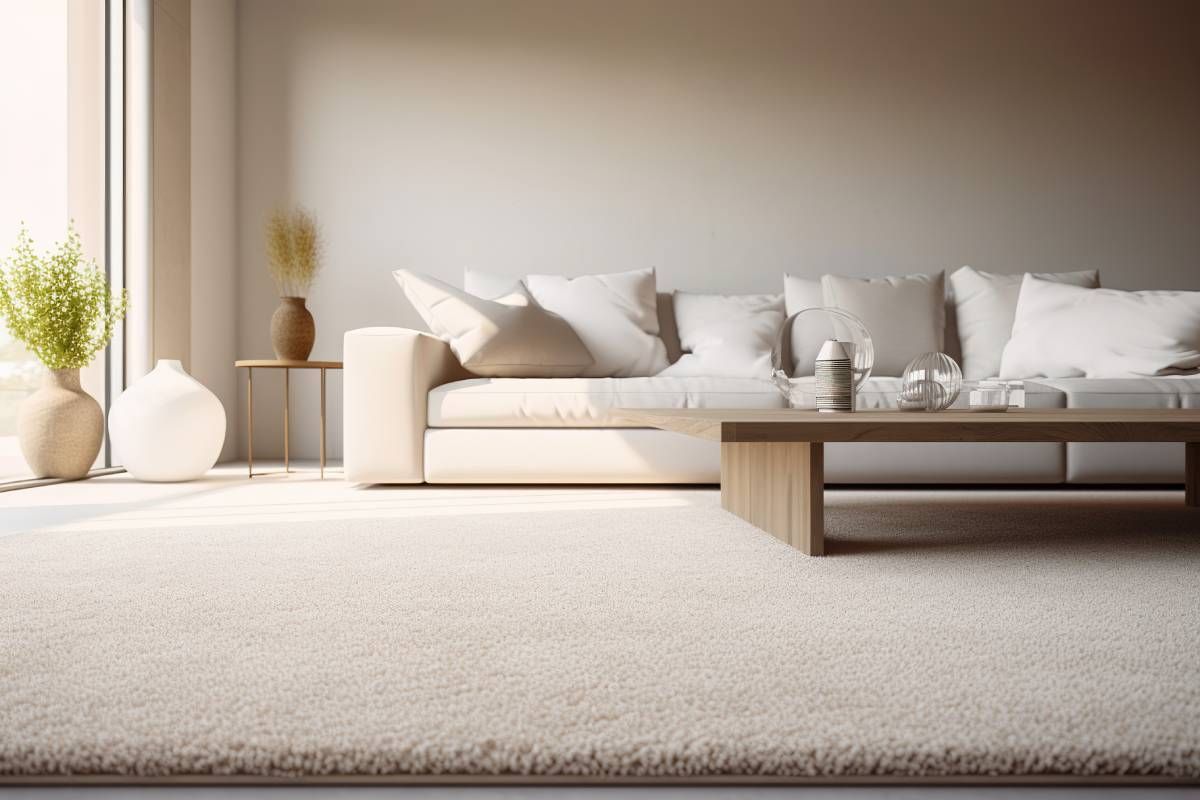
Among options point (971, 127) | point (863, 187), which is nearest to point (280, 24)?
point (863, 187)

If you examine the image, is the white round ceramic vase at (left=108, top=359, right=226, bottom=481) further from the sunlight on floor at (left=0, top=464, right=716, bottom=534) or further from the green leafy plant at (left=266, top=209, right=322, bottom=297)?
the green leafy plant at (left=266, top=209, right=322, bottom=297)

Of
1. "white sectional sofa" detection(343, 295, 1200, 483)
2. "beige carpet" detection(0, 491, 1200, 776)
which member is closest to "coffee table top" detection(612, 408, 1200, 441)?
"beige carpet" detection(0, 491, 1200, 776)

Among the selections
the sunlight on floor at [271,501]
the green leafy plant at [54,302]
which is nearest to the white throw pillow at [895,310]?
the sunlight on floor at [271,501]

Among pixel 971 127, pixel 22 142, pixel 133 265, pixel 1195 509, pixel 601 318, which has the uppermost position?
pixel 971 127

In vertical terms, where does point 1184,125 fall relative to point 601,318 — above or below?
above

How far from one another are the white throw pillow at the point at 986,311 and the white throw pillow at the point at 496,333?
171cm

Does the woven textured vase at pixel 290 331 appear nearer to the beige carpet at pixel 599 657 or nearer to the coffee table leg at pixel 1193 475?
the beige carpet at pixel 599 657

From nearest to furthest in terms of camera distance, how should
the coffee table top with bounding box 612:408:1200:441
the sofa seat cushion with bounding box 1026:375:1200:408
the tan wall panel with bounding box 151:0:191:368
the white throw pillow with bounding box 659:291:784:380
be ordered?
the coffee table top with bounding box 612:408:1200:441 < the sofa seat cushion with bounding box 1026:375:1200:408 < the white throw pillow with bounding box 659:291:784:380 < the tan wall panel with bounding box 151:0:191:368

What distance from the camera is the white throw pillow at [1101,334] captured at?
11.0 ft

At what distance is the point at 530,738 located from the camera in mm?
802

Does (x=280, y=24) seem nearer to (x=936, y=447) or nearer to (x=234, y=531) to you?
(x=234, y=531)

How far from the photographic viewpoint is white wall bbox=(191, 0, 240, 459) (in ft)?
13.7

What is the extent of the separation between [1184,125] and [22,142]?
5.31 metres

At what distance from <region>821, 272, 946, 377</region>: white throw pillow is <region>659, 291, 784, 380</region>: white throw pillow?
11.8 inches
